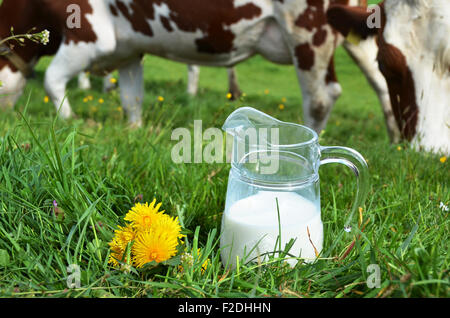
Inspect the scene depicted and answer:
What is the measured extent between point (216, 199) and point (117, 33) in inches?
90.2

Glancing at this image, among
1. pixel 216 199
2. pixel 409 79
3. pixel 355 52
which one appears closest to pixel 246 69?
pixel 355 52

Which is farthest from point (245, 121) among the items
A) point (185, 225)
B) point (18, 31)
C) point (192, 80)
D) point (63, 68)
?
point (192, 80)

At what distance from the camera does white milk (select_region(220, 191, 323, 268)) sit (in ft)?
3.81

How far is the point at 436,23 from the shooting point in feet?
7.04

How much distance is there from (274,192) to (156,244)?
31cm

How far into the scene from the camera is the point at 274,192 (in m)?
1.20

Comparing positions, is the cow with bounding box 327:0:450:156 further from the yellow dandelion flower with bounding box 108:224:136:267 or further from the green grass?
the yellow dandelion flower with bounding box 108:224:136:267

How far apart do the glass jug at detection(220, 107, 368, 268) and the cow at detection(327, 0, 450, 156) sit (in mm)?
1018

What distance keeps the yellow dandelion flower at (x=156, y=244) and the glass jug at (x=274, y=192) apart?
0.15m

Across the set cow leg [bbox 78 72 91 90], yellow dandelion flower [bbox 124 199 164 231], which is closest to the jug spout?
yellow dandelion flower [bbox 124 199 164 231]

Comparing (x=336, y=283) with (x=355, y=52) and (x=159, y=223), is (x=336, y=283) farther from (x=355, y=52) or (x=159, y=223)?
(x=355, y=52)

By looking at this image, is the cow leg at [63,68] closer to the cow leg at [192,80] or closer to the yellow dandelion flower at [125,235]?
the cow leg at [192,80]

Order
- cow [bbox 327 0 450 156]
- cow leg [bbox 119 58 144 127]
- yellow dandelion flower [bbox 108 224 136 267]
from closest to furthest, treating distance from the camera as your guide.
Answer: yellow dandelion flower [bbox 108 224 136 267]
cow [bbox 327 0 450 156]
cow leg [bbox 119 58 144 127]
